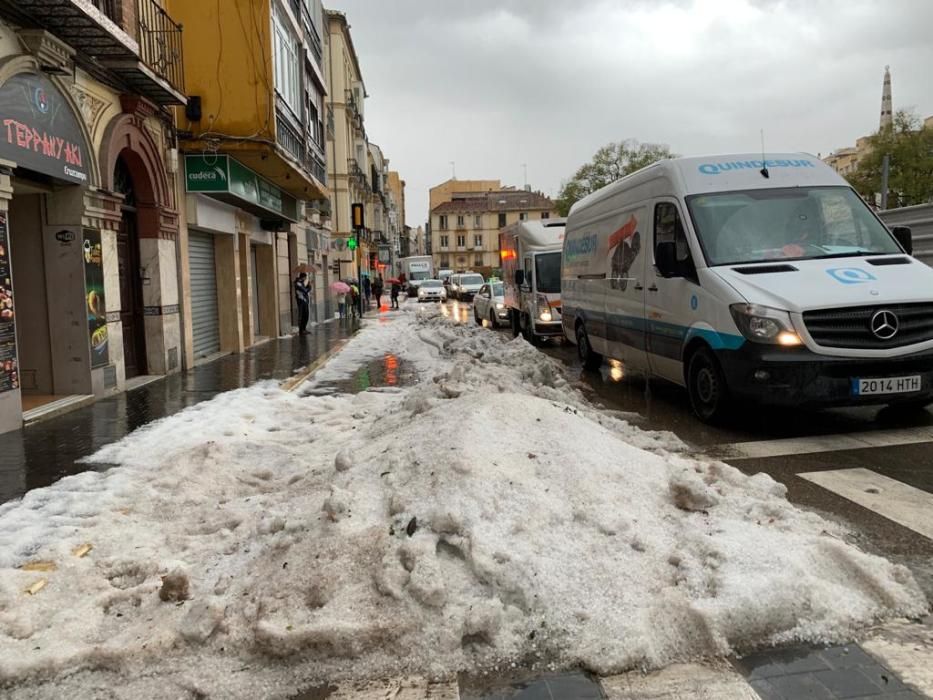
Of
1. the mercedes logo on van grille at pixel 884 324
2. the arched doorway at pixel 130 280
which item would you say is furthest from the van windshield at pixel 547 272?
the mercedes logo on van grille at pixel 884 324

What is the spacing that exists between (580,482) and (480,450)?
63cm

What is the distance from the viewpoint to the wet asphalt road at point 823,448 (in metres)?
3.93

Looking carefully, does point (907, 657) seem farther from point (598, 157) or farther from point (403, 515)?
point (598, 157)

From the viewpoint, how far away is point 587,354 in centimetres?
1189

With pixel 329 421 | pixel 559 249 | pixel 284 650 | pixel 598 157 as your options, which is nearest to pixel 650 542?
pixel 284 650

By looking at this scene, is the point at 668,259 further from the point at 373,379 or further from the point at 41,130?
the point at 41,130

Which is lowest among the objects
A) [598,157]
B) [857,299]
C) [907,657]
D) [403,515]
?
[907,657]

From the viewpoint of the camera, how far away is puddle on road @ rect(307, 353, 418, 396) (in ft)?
32.6

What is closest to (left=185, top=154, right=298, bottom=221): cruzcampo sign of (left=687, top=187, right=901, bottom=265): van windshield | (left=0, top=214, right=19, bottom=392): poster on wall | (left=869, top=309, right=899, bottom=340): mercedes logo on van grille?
(left=0, top=214, right=19, bottom=392): poster on wall

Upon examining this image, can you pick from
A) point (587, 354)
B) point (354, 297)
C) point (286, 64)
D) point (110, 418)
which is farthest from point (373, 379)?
point (354, 297)

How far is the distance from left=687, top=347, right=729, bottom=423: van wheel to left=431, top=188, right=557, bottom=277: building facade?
107730mm

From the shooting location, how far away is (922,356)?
20.4ft

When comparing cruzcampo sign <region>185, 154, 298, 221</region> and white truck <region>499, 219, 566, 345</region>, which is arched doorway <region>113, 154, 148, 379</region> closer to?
cruzcampo sign <region>185, 154, 298, 221</region>

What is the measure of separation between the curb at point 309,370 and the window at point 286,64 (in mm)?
5246
